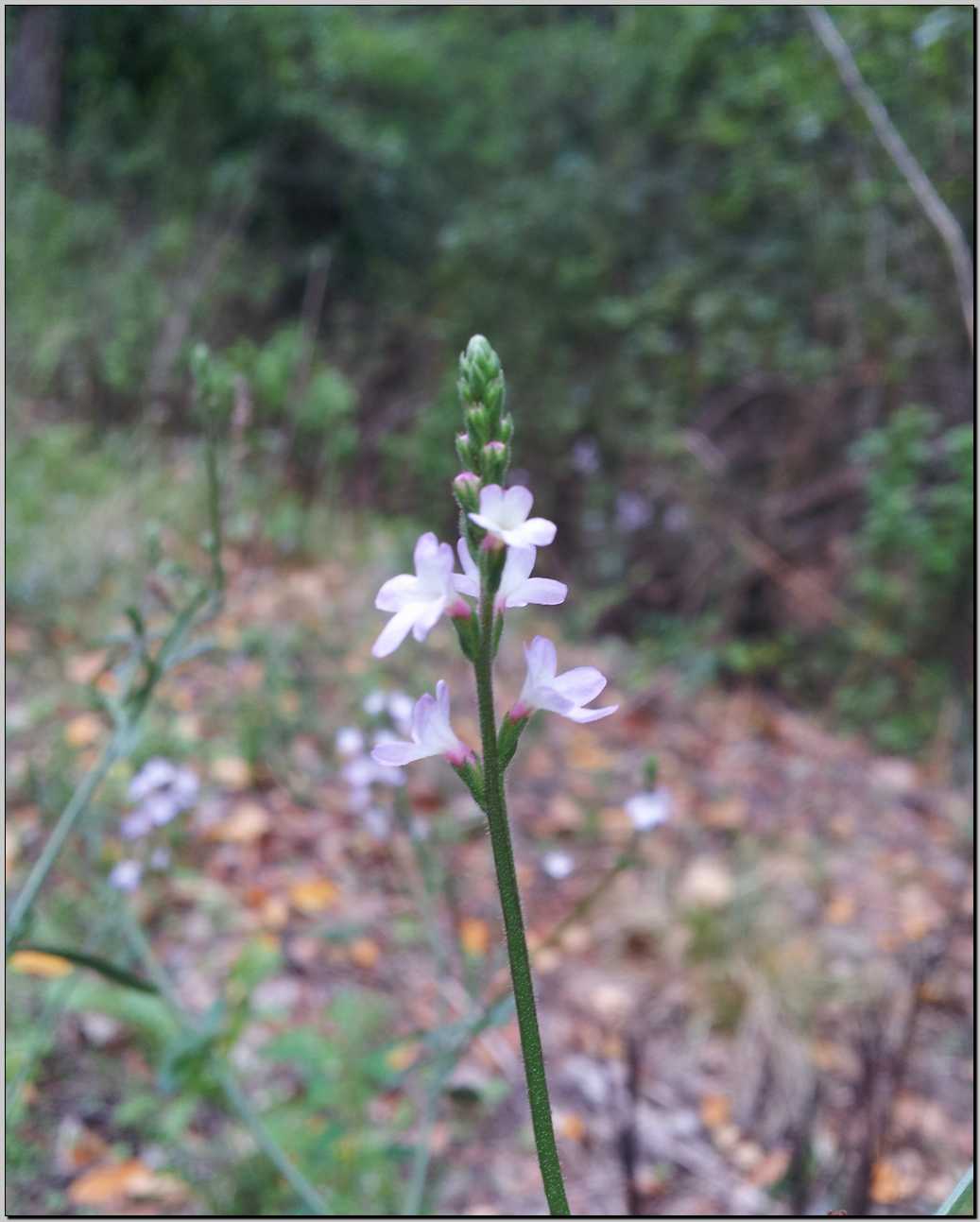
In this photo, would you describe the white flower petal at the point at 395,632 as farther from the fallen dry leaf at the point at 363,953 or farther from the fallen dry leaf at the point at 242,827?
the fallen dry leaf at the point at 242,827

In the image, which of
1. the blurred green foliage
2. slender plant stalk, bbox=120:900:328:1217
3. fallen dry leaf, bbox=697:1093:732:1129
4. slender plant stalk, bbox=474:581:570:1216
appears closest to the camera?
slender plant stalk, bbox=474:581:570:1216

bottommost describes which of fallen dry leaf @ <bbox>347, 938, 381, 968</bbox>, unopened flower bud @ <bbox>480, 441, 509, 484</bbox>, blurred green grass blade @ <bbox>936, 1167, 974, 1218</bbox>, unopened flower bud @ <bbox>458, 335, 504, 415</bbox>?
blurred green grass blade @ <bbox>936, 1167, 974, 1218</bbox>

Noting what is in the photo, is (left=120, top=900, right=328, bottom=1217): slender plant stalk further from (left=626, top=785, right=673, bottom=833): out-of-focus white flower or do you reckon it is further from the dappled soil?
(left=626, top=785, right=673, bottom=833): out-of-focus white flower

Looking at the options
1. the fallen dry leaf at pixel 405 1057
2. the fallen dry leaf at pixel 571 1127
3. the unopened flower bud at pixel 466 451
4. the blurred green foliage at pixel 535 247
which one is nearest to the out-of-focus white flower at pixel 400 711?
the fallen dry leaf at pixel 405 1057

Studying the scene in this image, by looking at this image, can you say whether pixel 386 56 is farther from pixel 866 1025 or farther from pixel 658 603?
pixel 866 1025

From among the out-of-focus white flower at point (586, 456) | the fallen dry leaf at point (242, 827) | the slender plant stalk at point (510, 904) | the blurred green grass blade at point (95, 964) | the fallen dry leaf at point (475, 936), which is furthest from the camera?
the out-of-focus white flower at point (586, 456)

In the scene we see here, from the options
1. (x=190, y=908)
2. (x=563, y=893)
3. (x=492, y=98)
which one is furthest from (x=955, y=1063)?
(x=492, y=98)

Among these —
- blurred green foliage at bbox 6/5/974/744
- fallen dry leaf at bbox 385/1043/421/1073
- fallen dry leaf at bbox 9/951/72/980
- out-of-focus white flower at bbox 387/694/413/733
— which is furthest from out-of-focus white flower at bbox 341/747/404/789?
blurred green foliage at bbox 6/5/974/744
